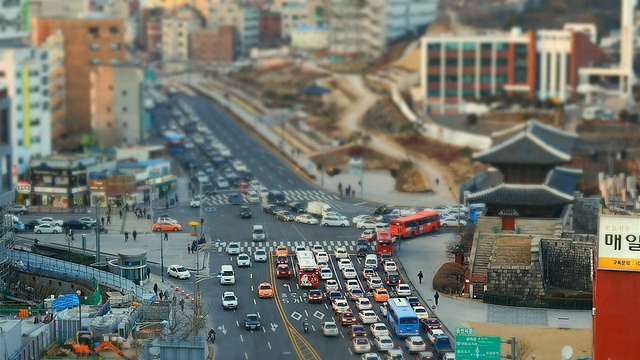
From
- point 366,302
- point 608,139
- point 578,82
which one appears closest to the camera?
point 366,302

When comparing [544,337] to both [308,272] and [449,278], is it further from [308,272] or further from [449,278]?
[308,272]

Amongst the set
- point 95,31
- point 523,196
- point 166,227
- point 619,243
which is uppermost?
point 95,31

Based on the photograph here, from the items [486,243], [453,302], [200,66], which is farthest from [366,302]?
[200,66]

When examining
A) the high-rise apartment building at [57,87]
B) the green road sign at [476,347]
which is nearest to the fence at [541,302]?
the green road sign at [476,347]

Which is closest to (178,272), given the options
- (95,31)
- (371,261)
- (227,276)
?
(227,276)

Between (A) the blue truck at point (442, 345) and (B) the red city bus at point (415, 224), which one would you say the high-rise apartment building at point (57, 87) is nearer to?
(B) the red city bus at point (415, 224)

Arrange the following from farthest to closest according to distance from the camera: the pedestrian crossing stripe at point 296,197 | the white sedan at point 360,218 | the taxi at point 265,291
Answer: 1. the pedestrian crossing stripe at point 296,197
2. the white sedan at point 360,218
3. the taxi at point 265,291

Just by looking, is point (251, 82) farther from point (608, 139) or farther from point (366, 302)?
point (366, 302)
